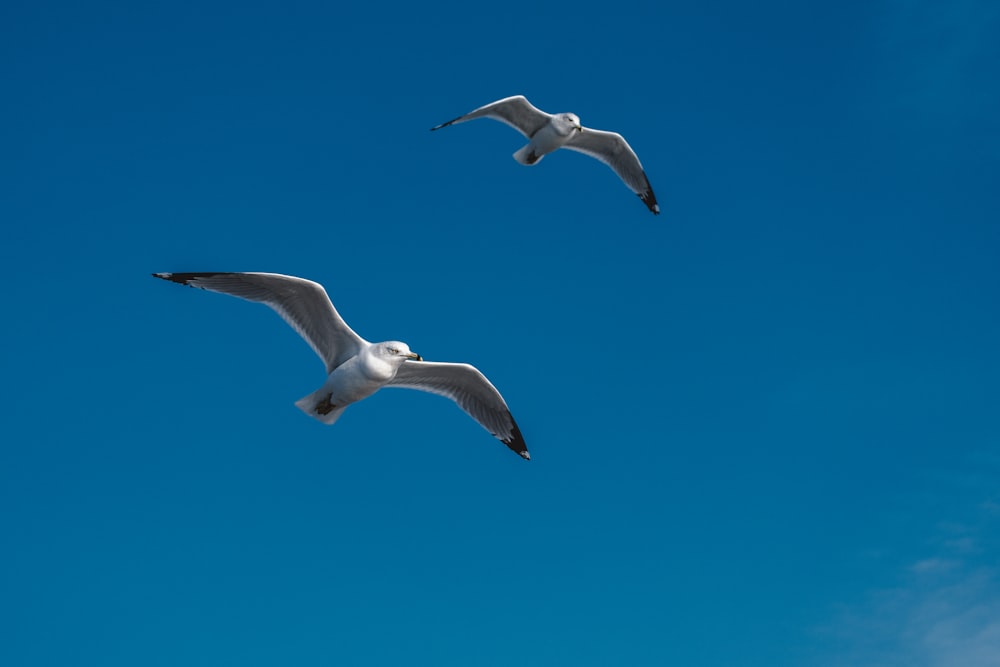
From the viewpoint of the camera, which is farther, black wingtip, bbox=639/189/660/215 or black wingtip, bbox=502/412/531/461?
black wingtip, bbox=639/189/660/215

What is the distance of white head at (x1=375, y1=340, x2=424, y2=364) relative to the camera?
44.4 ft

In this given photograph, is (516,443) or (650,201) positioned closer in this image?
(516,443)

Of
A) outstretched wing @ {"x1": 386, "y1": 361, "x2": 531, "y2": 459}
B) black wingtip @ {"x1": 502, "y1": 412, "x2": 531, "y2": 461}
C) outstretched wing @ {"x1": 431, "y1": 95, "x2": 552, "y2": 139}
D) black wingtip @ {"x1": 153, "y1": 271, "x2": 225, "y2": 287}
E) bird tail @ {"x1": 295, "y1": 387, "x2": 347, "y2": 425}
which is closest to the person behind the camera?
black wingtip @ {"x1": 153, "y1": 271, "x2": 225, "y2": 287}

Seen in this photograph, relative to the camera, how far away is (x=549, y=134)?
19.5 meters

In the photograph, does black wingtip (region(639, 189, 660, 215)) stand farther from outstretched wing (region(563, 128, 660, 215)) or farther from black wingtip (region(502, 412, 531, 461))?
black wingtip (region(502, 412, 531, 461))

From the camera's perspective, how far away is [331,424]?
45.3 feet

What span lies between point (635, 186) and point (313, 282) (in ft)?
33.3

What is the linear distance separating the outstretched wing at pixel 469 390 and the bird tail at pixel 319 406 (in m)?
1.09

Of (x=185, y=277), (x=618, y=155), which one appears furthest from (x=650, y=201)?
(x=185, y=277)

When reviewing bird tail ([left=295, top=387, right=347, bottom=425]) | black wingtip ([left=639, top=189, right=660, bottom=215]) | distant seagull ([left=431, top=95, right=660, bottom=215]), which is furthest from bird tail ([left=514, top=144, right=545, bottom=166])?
bird tail ([left=295, top=387, right=347, bottom=425])

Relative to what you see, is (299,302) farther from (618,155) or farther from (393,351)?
(618,155)

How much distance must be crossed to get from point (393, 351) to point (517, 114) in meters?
7.64

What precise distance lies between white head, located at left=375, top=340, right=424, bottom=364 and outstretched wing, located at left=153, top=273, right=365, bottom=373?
0.35 m

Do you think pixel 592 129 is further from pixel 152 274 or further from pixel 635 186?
pixel 152 274
